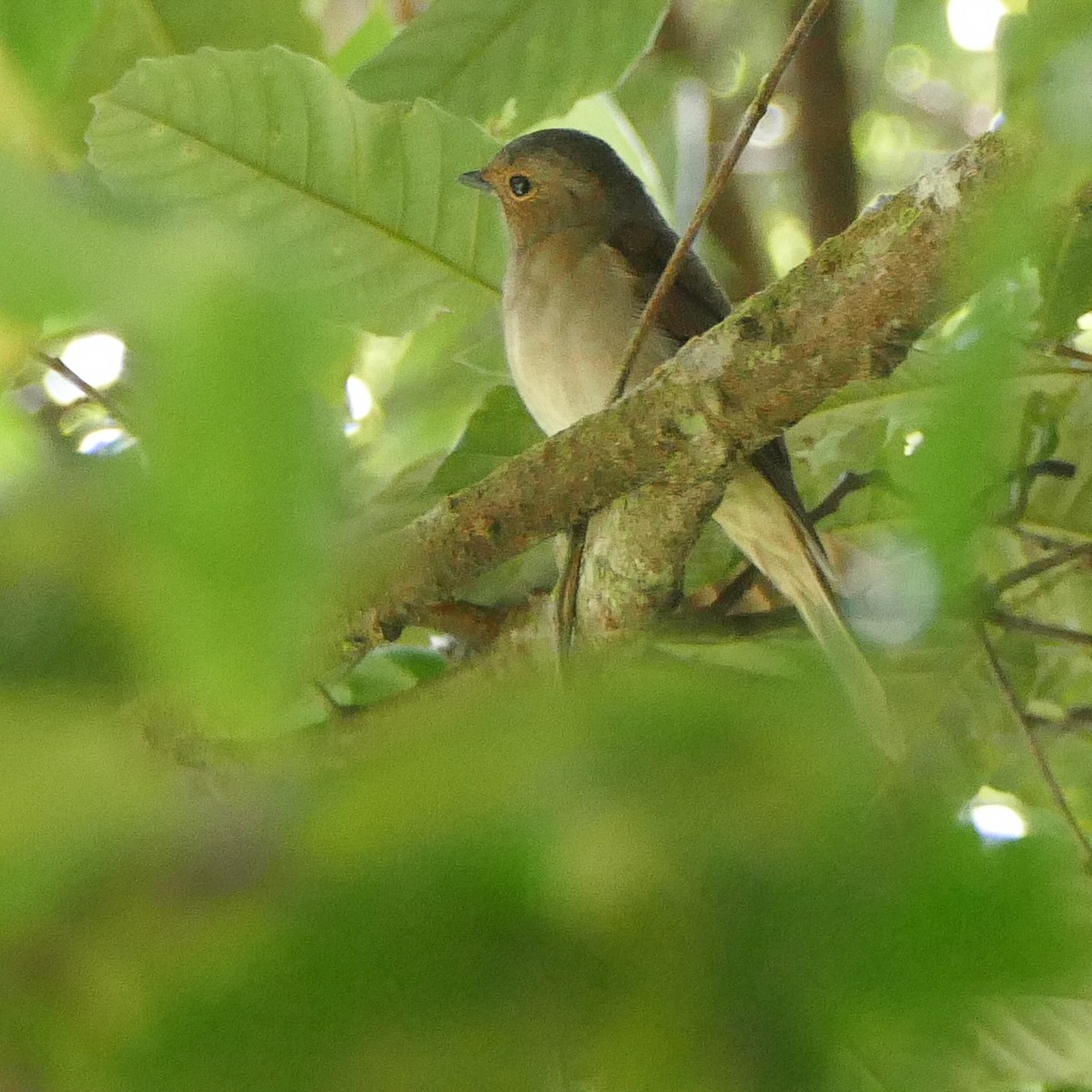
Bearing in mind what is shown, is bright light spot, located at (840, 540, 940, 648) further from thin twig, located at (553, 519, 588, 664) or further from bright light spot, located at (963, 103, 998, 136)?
bright light spot, located at (963, 103, 998, 136)

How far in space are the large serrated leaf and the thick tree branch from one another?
1.43 feet

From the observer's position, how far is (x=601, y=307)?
8.70 feet

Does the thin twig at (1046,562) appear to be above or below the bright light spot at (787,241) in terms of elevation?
below

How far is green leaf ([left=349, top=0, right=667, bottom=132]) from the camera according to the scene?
6.05ft

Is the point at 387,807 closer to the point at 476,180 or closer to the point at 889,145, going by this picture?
the point at 476,180

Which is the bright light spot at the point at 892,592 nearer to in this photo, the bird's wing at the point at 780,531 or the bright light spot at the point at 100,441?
the bird's wing at the point at 780,531

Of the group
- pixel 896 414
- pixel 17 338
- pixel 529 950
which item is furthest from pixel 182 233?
pixel 896 414

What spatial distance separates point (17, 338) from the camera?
0.37 metres

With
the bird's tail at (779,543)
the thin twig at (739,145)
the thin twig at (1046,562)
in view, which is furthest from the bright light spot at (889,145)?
the thin twig at (739,145)

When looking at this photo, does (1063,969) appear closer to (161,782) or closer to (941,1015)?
(941,1015)

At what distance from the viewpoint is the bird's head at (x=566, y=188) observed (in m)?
2.94

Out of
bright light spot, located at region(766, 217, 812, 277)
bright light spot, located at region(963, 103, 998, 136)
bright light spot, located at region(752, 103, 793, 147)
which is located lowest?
bright light spot, located at region(766, 217, 812, 277)

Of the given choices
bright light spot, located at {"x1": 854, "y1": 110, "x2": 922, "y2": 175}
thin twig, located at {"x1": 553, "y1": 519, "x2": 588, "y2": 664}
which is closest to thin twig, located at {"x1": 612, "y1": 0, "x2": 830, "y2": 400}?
thin twig, located at {"x1": 553, "y1": 519, "x2": 588, "y2": 664}

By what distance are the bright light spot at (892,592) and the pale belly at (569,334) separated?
540mm
